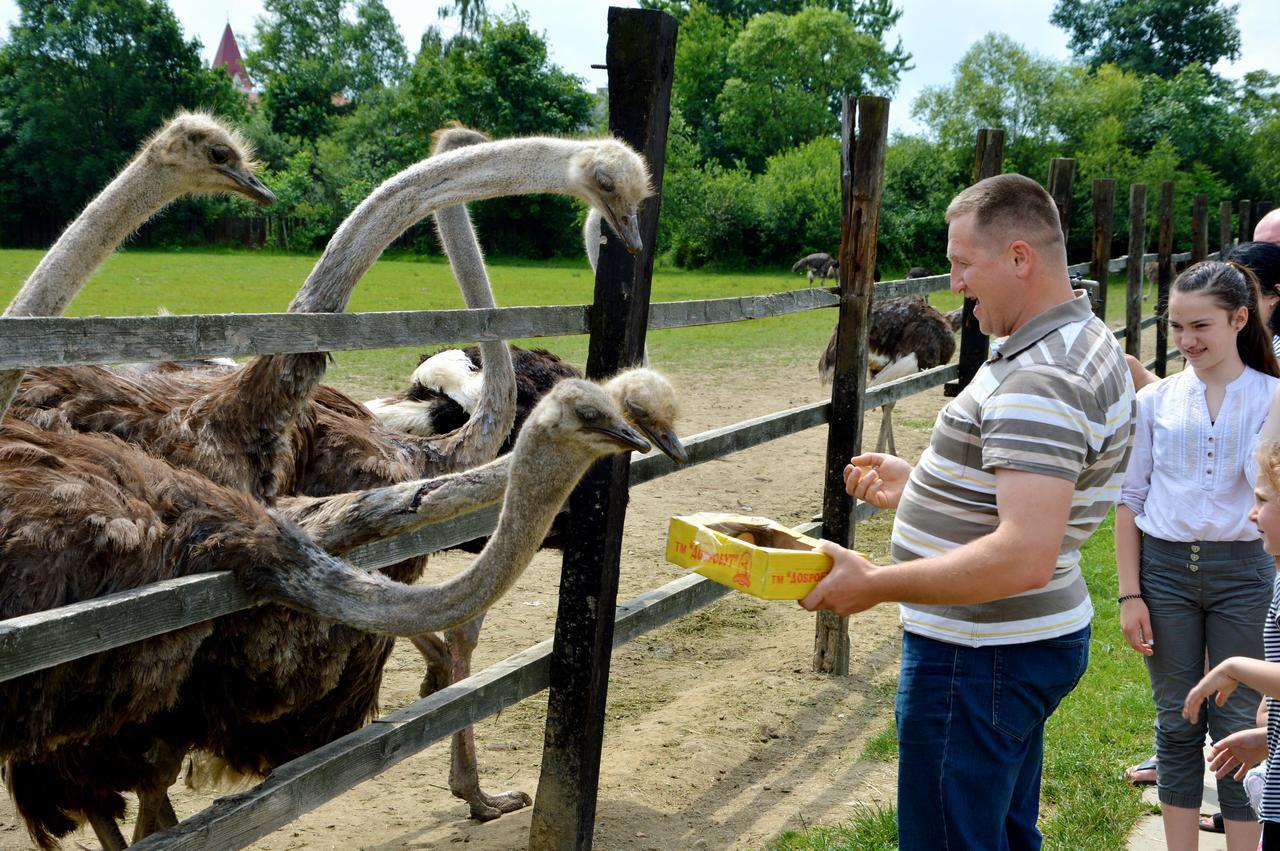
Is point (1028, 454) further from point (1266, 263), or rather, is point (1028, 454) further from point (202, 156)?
point (202, 156)

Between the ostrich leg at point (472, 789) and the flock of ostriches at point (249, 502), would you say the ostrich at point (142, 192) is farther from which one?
the ostrich leg at point (472, 789)

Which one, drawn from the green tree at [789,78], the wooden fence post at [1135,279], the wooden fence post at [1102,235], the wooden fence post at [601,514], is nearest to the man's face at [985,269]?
the wooden fence post at [601,514]

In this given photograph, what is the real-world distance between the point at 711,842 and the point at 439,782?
97cm

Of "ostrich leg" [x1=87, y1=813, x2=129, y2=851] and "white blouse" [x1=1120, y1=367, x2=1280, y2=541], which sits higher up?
"white blouse" [x1=1120, y1=367, x2=1280, y2=541]

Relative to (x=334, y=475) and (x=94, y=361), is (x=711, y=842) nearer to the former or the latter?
(x=334, y=475)

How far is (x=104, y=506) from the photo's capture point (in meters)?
2.43

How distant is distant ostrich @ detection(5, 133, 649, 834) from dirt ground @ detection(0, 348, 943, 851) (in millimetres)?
788

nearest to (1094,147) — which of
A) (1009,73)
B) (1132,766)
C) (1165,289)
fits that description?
(1009,73)

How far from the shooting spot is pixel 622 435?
7.42 feet

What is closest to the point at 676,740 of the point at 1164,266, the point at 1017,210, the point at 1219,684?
the point at 1219,684

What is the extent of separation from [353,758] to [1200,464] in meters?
2.28

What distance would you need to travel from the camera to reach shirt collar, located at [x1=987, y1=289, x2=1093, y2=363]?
217cm

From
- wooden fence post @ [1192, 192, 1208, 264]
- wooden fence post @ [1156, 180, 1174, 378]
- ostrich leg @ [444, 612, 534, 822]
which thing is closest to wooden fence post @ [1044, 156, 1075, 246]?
wooden fence post @ [1156, 180, 1174, 378]

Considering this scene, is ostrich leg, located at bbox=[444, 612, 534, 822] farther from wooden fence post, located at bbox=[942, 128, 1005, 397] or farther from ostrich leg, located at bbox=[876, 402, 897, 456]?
ostrich leg, located at bbox=[876, 402, 897, 456]
